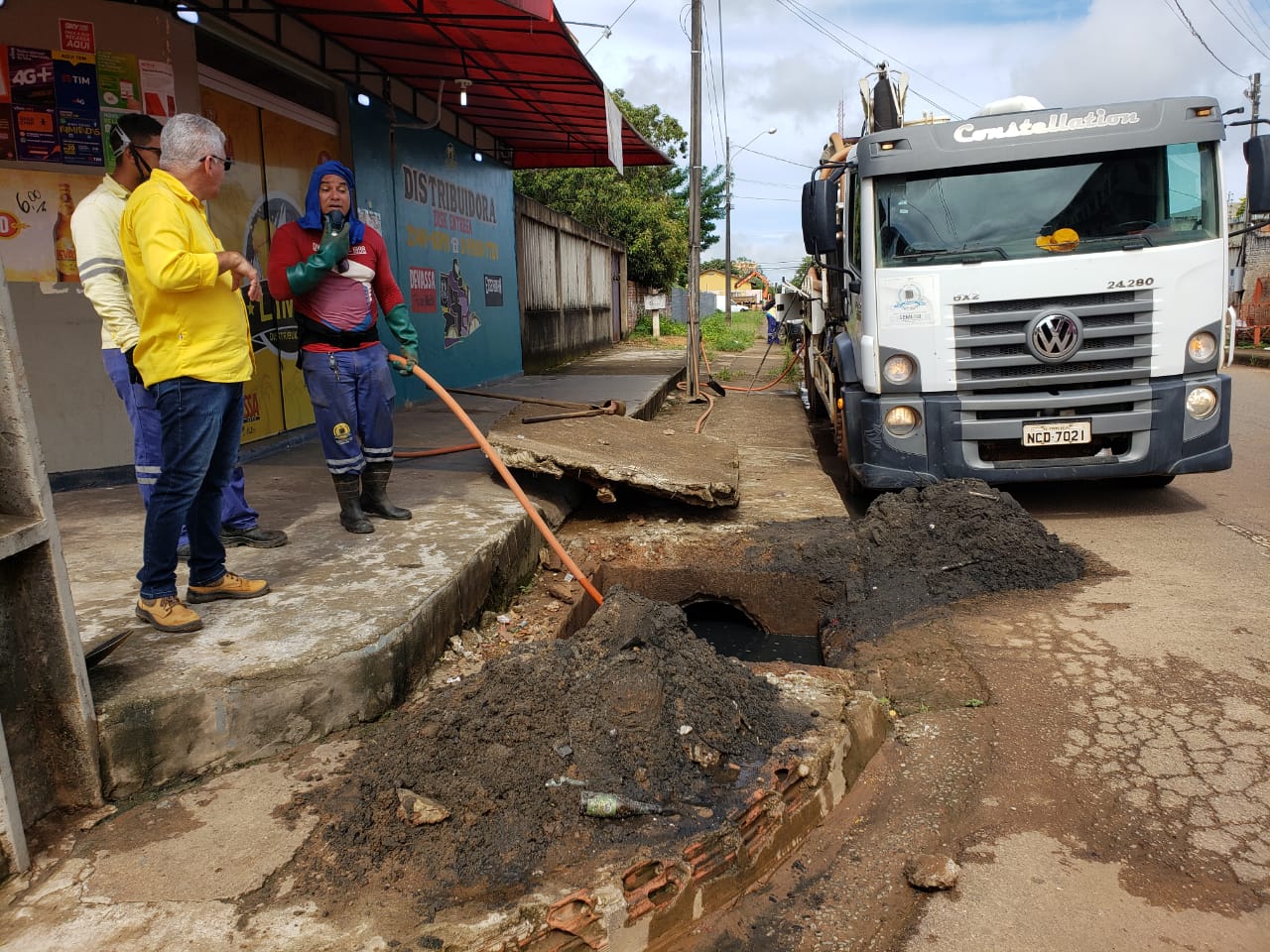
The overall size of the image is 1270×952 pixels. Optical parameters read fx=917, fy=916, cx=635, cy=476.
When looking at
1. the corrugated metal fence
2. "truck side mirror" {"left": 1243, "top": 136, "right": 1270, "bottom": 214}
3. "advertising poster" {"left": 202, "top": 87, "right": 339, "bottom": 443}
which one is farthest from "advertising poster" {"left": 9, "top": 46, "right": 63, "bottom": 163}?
the corrugated metal fence

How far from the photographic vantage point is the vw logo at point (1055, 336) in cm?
566

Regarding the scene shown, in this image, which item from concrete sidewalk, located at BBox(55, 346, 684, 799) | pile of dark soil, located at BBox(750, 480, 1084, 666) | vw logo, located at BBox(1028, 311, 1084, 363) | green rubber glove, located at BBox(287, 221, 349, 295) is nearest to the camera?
concrete sidewalk, located at BBox(55, 346, 684, 799)

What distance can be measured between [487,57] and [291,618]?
6020 mm

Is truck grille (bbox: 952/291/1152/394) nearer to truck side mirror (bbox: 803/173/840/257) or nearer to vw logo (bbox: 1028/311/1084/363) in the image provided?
vw logo (bbox: 1028/311/1084/363)

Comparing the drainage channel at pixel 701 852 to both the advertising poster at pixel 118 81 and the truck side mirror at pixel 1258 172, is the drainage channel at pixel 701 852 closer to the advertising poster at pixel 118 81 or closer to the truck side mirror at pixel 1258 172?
the advertising poster at pixel 118 81

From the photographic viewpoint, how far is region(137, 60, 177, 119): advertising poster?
5512 millimetres

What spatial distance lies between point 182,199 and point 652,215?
24.9m

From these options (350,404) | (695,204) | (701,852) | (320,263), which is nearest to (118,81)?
(320,263)

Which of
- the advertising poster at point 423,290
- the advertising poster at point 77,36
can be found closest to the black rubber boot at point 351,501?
the advertising poster at point 77,36

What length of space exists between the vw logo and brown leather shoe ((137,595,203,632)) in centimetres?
491

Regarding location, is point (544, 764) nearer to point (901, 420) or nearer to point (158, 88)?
point (901, 420)

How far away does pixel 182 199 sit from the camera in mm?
3062

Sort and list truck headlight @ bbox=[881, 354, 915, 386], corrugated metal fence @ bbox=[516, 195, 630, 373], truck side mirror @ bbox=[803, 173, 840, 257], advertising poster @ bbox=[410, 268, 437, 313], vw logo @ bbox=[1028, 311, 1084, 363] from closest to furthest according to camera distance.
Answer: vw logo @ bbox=[1028, 311, 1084, 363], truck headlight @ bbox=[881, 354, 915, 386], truck side mirror @ bbox=[803, 173, 840, 257], advertising poster @ bbox=[410, 268, 437, 313], corrugated metal fence @ bbox=[516, 195, 630, 373]

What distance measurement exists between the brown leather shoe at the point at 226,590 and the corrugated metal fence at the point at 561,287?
10.7m
